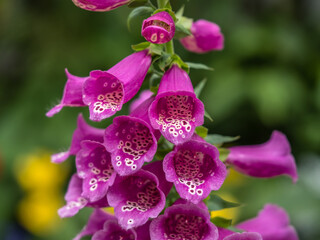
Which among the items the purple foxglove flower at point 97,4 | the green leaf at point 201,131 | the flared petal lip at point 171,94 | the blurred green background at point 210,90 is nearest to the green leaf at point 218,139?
the green leaf at point 201,131

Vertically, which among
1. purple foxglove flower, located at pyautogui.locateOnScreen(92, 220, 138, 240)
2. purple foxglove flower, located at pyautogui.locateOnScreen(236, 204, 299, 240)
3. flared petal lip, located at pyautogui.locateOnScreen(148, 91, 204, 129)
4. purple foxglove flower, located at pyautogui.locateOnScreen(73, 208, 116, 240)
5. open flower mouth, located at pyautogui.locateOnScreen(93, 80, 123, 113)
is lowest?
purple foxglove flower, located at pyautogui.locateOnScreen(236, 204, 299, 240)

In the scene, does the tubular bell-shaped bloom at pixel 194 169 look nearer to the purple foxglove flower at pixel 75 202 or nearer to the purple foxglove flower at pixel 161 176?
the purple foxglove flower at pixel 161 176

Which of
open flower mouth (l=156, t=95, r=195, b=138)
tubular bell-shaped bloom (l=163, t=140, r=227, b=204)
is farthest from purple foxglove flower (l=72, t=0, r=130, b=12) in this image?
tubular bell-shaped bloom (l=163, t=140, r=227, b=204)

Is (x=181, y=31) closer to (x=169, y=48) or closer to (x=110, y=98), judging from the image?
(x=169, y=48)

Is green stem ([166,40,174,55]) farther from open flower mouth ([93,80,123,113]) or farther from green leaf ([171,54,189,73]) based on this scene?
open flower mouth ([93,80,123,113])

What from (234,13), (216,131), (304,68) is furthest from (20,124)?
(304,68)

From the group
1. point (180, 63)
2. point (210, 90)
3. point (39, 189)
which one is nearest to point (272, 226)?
point (180, 63)

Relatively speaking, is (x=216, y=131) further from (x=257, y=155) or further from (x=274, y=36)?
(x=257, y=155)
